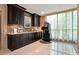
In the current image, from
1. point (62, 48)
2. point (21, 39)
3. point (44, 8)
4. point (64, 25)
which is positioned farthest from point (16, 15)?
point (62, 48)

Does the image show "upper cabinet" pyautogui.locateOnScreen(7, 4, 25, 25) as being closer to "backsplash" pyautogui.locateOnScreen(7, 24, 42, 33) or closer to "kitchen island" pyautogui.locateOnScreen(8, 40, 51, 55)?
"backsplash" pyautogui.locateOnScreen(7, 24, 42, 33)

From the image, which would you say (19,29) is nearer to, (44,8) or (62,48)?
(44,8)

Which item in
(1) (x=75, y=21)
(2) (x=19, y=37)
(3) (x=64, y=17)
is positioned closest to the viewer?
(1) (x=75, y=21)

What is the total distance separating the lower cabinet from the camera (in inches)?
117

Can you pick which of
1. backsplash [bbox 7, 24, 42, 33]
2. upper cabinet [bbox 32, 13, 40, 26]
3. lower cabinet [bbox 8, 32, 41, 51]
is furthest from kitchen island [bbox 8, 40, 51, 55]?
upper cabinet [bbox 32, 13, 40, 26]

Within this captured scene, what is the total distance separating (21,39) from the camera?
307 centimetres

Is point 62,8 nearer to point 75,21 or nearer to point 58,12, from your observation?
point 58,12

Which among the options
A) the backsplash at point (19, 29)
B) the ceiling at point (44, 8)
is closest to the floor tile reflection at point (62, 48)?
the backsplash at point (19, 29)

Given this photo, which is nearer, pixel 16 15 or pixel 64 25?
pixel 64 25

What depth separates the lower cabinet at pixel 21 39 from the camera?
9.76ft

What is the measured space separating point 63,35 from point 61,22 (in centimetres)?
36

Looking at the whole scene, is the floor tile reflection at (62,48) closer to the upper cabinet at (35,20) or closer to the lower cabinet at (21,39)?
the lower cabinet at (21,39)

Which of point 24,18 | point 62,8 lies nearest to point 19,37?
point 24,18

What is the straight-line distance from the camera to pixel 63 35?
296cm
